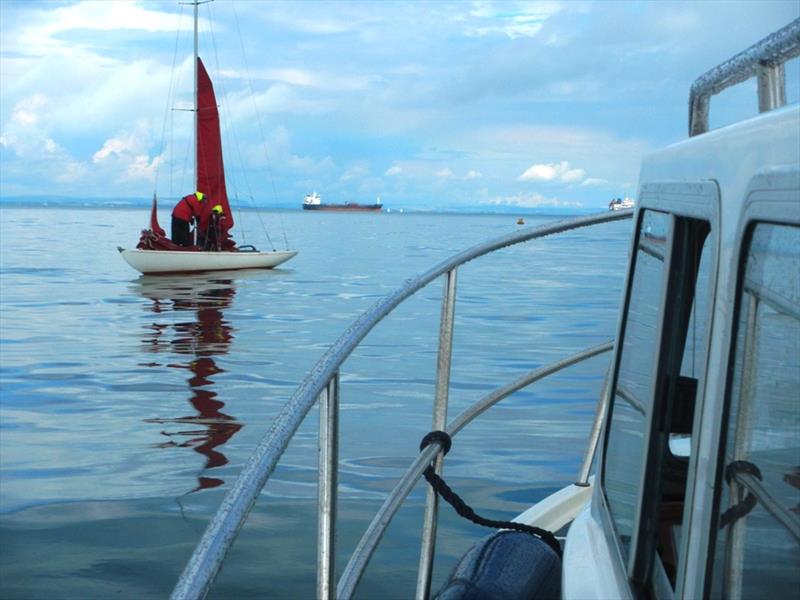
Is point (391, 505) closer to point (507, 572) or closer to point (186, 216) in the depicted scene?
point (507, 572)

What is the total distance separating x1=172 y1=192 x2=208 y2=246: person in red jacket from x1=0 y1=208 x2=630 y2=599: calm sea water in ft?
23.0

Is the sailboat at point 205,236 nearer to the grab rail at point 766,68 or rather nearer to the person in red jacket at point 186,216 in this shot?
the person in red jacket at point 186,216

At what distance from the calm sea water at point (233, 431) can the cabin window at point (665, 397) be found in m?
4.14

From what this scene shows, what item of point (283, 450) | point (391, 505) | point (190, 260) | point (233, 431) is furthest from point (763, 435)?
point (190, 260)

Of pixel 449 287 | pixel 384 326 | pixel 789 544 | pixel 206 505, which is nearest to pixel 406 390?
pixel 206 505

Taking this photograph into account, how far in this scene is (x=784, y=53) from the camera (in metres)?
1.36

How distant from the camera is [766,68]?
4.66 feet

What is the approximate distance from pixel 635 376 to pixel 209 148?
113 ft

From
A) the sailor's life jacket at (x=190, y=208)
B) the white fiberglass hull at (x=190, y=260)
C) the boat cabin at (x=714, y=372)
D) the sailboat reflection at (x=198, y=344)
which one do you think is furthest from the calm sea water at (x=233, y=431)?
the sailor's life jacket at (x=190, y=208)

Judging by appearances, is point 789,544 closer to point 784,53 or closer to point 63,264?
point 784,53

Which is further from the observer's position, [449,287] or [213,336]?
[213,336]

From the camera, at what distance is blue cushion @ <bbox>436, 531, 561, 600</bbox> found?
78.0 inches

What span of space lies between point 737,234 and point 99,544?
5826 millimetres

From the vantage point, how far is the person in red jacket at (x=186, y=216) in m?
31.1
